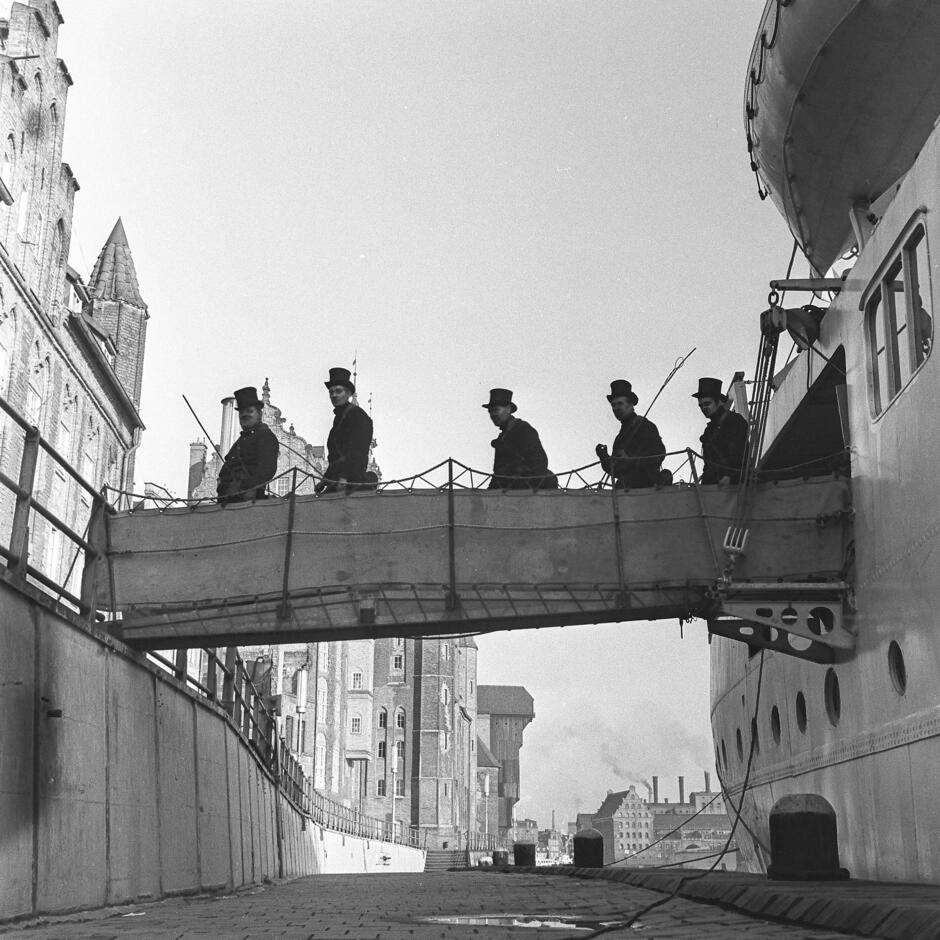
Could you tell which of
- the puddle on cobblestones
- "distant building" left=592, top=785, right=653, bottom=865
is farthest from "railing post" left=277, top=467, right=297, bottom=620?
"distant building" left=592, top=785, right=653, bottom=865

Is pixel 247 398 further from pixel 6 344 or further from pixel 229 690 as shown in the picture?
pixel 6 344

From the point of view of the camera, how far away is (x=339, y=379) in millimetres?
12883

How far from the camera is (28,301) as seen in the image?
3044cm

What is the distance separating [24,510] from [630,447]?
6300mm

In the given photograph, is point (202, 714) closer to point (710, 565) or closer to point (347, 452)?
point (347, 452)

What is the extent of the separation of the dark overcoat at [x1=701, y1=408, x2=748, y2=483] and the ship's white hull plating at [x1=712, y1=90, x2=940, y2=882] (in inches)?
38.6

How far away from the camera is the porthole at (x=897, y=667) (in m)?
9.55

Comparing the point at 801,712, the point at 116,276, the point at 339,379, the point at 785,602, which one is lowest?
the point at 801,712

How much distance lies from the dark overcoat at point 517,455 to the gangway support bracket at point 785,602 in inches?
90.1

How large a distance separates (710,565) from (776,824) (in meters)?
2.85

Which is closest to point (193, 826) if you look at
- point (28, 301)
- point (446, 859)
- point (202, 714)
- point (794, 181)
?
point (202, 714)

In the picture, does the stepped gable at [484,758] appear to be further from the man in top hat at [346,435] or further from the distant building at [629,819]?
the man in top hat at [346,435]

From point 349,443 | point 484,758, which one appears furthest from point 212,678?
point 484,758

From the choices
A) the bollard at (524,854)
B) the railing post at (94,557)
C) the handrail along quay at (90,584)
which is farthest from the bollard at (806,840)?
the bollard at (524,854)
